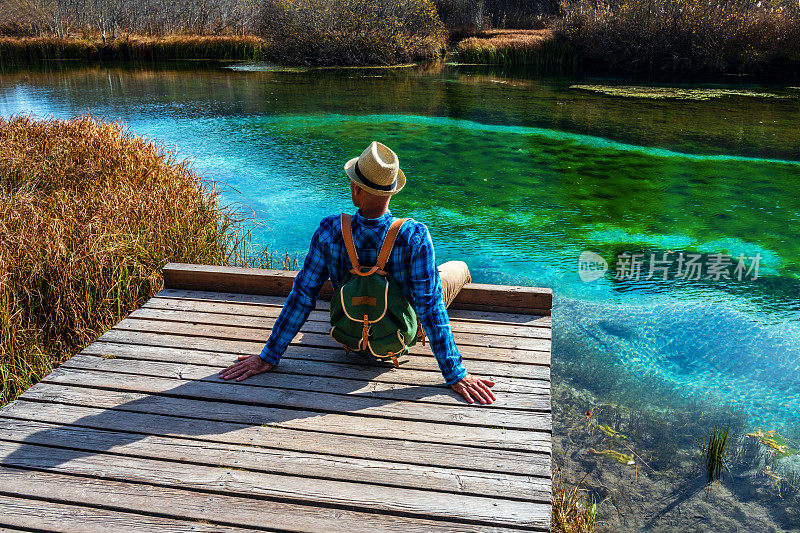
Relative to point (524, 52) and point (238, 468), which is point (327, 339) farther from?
point (524, 52)

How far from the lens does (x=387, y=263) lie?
2.31 m

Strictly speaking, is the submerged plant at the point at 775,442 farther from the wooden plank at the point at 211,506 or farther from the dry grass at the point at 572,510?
the wooden plank at the point at 211,506

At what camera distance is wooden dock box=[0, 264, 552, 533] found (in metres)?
1.81

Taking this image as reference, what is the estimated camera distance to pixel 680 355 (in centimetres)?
411

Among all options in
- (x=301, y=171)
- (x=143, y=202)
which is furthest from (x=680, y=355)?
(x=301, y=171)

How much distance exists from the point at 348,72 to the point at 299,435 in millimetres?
17921

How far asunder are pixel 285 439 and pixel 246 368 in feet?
1.57

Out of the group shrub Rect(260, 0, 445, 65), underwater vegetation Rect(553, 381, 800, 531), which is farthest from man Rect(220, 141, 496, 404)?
shrub Rect(260, 0, 445, 65)

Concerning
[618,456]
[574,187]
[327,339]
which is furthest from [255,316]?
[574,187]

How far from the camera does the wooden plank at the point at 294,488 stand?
181 centimetres

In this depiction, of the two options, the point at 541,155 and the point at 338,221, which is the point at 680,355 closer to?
the point at 338,221

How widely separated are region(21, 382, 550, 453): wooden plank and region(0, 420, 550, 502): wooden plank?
0.14 meters

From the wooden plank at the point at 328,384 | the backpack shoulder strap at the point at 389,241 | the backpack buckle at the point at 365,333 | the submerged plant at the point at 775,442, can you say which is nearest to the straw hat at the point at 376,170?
the backpack shoulder strap at the point at 389,241

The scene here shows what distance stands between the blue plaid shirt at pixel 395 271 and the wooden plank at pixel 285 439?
1.29 ft
